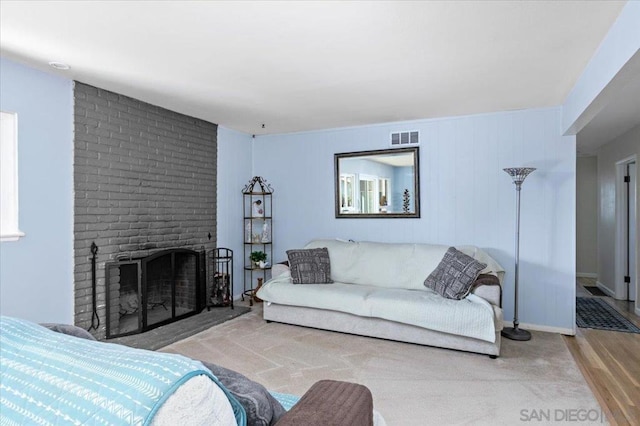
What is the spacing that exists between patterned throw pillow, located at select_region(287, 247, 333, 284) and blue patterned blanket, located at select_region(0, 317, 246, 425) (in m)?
3.35

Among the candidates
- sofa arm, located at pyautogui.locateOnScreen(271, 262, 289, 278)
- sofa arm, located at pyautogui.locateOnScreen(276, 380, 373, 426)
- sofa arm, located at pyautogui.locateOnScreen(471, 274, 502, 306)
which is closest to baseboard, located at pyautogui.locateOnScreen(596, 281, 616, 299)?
sofa arm, located at pyautogui.locateOnScreen(471, 274, 502, 306)

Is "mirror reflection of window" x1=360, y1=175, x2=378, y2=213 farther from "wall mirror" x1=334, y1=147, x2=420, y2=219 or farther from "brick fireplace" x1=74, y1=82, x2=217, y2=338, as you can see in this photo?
"brick fireplace" x1=74, y1=82, x2=217, y2=338

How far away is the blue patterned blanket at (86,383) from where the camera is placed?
74 centimetres

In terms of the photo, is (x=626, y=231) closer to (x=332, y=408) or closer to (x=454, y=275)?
(x=454, y=275)

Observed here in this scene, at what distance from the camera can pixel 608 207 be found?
5953 millimetres

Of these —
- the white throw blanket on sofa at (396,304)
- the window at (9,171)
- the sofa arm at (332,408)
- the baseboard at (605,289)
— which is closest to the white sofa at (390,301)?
the white throw blanket on sofa at (396,304)

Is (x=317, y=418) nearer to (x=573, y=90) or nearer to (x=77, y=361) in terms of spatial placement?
(x=77, y=361)

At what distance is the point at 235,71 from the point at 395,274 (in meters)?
2.63

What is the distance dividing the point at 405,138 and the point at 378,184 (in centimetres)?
65

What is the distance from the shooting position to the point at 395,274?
13.9ft

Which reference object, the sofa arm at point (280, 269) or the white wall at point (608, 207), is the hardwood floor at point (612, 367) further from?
the sofa arm at point (280, 269)

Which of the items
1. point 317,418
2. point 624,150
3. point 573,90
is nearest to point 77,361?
point 317,418

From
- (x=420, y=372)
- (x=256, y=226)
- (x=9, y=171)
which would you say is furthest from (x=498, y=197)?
(x=9, y=171)

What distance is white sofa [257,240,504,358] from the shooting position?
3.30m
